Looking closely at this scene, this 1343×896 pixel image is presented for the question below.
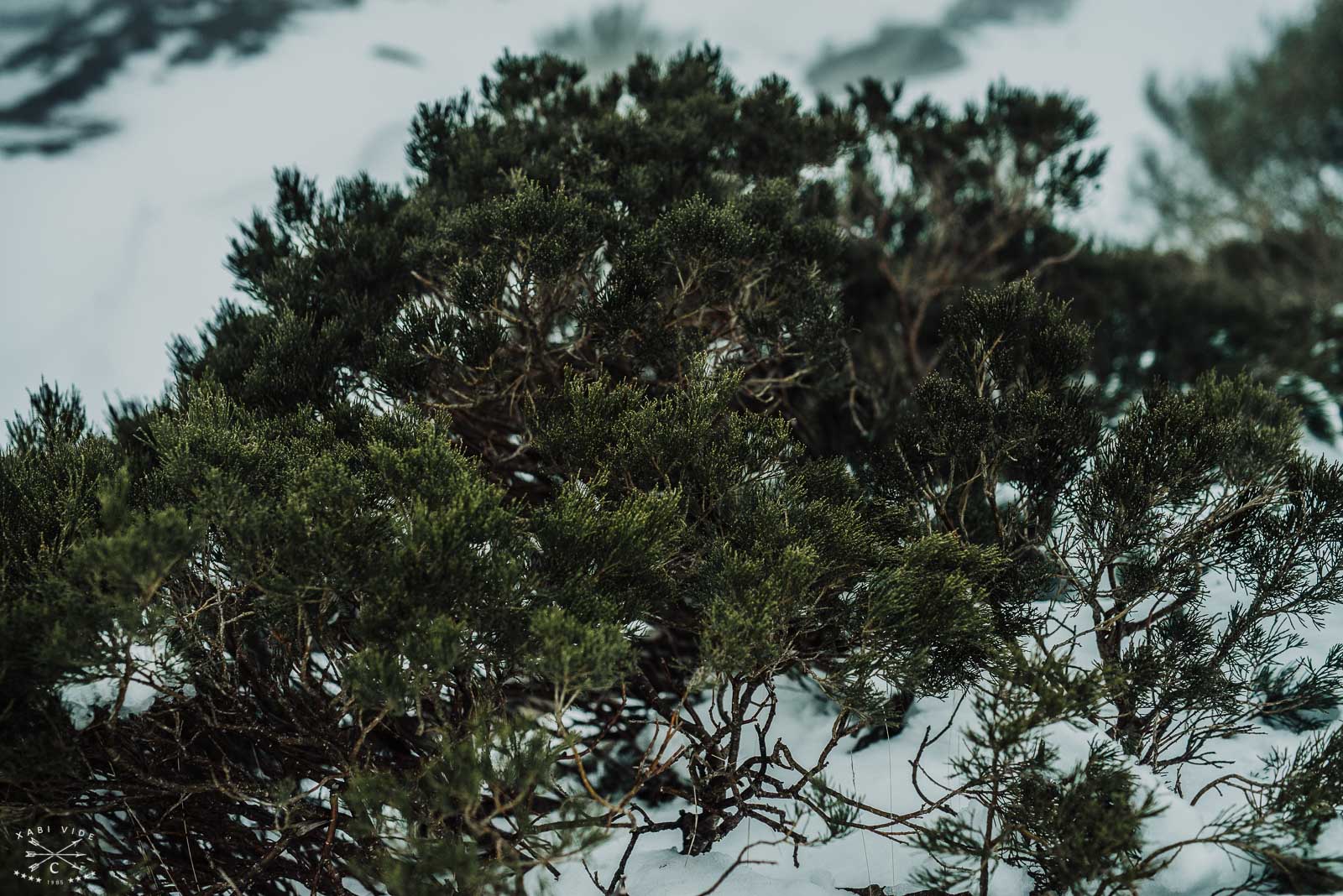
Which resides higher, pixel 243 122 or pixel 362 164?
pixel 243 122

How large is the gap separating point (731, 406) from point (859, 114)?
3.59 meters

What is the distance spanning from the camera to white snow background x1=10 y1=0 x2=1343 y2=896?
4316mm

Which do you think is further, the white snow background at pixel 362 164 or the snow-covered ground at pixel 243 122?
the snow-covered ground at pixel 243 122

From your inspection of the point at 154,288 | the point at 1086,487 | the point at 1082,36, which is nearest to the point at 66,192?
the point at 154,288

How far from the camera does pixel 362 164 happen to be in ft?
19.8

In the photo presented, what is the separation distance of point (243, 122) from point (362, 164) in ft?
63.6

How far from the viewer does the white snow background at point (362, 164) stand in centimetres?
432

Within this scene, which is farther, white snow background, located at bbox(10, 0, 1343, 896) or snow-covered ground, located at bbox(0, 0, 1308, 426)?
snow-covered ground, located at bbox(0, 0, 1308, 426)

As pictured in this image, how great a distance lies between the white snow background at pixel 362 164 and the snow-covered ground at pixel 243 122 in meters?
0.05

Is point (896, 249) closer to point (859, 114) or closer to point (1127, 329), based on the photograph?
point (859, 114)

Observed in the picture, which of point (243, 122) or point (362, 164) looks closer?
point (362, 164)

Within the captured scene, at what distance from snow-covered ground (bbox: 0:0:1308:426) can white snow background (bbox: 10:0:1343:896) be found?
5cm

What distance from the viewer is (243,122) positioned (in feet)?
71.3

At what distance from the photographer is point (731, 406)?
5.17 m
